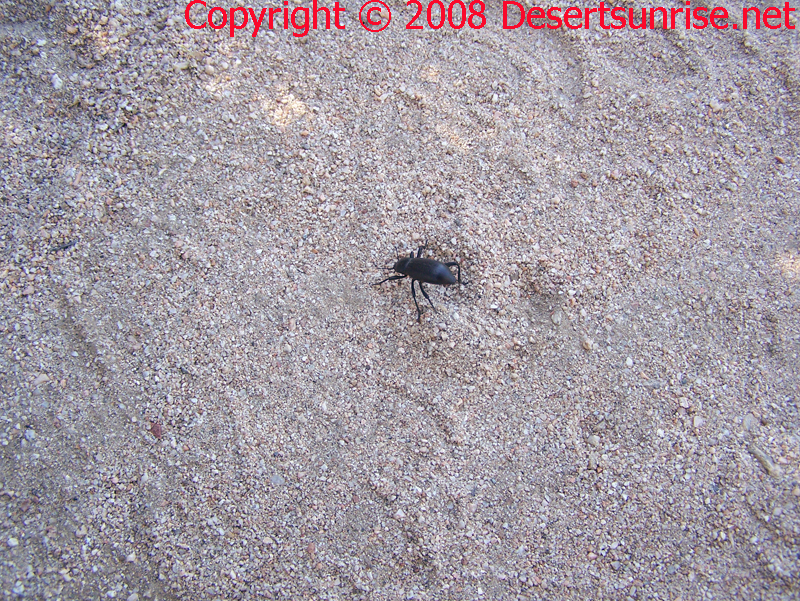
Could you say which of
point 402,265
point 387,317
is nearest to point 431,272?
point 402,265

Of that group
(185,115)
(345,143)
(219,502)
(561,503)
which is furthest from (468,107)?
(219,502)

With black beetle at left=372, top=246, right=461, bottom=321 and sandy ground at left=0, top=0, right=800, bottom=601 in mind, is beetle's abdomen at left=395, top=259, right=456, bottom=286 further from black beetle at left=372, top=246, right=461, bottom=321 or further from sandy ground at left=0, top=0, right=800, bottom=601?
sandy ground at left=0, top=0, right=800, bottom=601

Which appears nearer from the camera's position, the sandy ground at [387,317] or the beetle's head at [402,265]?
the sandy ground at [387,317]

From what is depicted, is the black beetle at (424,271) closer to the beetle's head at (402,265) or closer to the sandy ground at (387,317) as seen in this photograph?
the beetle's head at (402,265)

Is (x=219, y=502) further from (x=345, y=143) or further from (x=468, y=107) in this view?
(x=468, y=107)

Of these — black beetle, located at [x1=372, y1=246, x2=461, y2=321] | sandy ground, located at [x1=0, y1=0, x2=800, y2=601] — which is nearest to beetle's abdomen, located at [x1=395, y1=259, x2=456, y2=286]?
black beetle, located at [x1=372, y1=246, x2=461, y2=321]

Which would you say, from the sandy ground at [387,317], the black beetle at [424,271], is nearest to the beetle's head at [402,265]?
the black beetle at [424,271]
